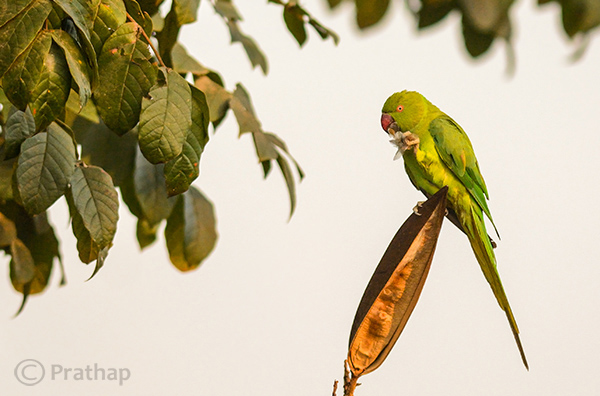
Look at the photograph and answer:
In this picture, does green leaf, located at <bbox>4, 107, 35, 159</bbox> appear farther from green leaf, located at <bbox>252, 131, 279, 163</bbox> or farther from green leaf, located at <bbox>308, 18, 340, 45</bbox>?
green leaf, located at <bbox>308, 18, 340, 45</bbox>

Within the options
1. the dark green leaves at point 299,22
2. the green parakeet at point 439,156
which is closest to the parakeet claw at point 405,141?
the green parakeet at point 439,156

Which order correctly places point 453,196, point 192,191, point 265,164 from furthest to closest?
point 192,191, point 265,164, point 453,196

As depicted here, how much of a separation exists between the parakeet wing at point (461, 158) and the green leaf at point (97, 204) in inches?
14.4

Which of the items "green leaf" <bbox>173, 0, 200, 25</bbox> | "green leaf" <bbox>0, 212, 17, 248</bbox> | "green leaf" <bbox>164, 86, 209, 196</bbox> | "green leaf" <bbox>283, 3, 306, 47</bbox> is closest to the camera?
"green leaf" <bbox>164, 86, 209, 196</bbox>

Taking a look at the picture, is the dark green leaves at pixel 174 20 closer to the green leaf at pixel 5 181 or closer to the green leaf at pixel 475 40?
the green leaf at pixel 5 181

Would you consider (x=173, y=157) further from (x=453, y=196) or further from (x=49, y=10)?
(x=453, y=196)

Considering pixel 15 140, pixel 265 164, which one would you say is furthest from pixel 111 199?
pixel 265 164

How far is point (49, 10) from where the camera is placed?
0.38 metres

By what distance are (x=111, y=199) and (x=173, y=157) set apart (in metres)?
0.11

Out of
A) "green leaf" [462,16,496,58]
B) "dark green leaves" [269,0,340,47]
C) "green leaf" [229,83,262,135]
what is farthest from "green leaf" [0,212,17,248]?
"green leaf" [462,16,496,58]

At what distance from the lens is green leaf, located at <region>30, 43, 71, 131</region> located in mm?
380

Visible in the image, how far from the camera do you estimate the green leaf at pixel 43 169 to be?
488mm

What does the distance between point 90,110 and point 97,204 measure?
0.78 feet

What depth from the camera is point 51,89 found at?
1.26ft
